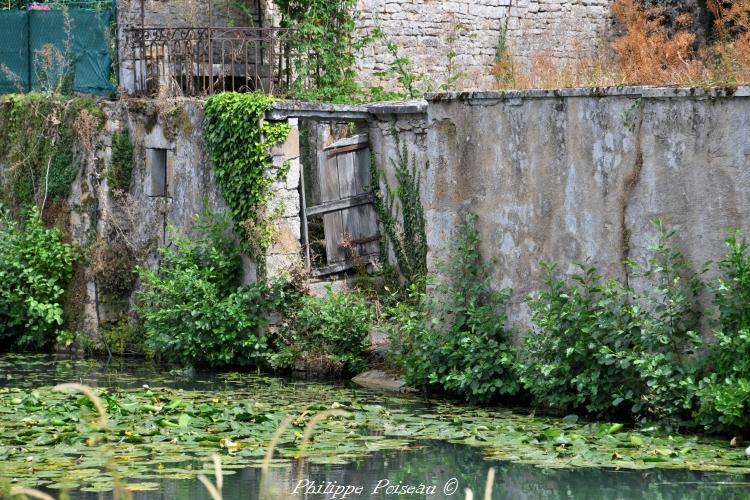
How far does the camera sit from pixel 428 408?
10047 millimetres

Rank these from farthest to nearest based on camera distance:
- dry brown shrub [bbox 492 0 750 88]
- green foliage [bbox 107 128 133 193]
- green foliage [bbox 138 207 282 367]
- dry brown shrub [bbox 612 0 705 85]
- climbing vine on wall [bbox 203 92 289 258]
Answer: green foliage [bbox 107 128 133 193] < climbing vine on wall [bbox 203 92 289 258] < green foliage [bbox 138 207 282 367] < dry brown shrub [bbox 612 0 705 85] < dry brown shrub [bbox 492 0 750 88]

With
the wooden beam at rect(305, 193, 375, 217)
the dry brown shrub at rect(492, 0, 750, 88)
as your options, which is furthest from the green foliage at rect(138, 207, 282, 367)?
the dry brown shrub at rect(492, 0, 750, 88)

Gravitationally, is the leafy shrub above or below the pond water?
above

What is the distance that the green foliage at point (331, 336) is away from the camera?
12.1 metres

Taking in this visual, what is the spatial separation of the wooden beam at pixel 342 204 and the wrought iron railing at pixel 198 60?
1.88 metres

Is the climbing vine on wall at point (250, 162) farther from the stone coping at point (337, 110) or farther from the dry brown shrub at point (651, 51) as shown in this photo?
the dry brown shrub at point (651, 51)

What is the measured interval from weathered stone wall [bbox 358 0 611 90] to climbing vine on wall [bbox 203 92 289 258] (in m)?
3.51

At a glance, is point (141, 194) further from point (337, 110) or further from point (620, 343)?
point (620, 343)

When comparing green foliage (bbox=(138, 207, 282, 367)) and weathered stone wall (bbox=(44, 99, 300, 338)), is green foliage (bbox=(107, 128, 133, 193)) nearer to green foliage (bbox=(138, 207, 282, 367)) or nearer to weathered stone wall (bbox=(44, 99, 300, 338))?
weathered stone wall (bbox=(44, 99, 300, 338))

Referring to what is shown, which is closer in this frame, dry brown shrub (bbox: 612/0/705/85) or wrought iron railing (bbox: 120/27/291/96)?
dry brown shrub (bbox: 612/0/705/85)

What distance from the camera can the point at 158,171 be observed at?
47.5 feet

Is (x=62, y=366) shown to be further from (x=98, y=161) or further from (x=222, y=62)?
A: (x=222, y=62)

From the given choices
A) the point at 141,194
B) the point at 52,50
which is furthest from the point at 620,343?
the point at 52,50

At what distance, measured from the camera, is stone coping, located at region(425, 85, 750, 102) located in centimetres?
848
